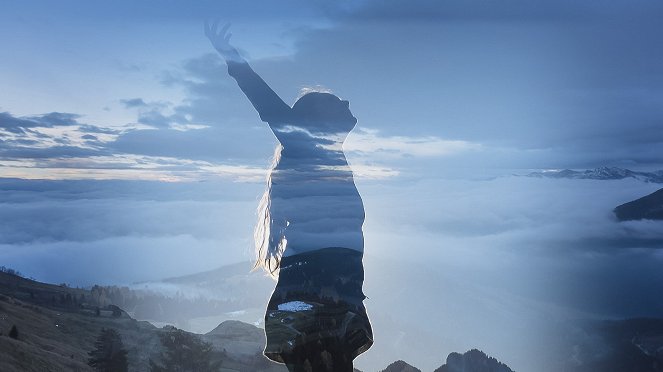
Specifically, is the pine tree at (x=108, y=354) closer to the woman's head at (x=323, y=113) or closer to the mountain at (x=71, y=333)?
the mountain at (x=71, y=333)

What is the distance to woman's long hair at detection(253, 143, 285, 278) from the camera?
3779mm

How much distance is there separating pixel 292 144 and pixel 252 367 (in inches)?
293

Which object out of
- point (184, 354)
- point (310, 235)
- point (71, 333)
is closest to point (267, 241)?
point (310, 235)

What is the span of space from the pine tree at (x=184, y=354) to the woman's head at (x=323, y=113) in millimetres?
6598

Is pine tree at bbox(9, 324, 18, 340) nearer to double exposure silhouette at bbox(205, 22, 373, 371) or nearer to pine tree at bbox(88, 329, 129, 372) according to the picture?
pine tree at bbox(88, 329, 129, 372)

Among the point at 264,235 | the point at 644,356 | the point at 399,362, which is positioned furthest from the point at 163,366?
the point at 644,356

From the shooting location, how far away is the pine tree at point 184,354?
9250mm

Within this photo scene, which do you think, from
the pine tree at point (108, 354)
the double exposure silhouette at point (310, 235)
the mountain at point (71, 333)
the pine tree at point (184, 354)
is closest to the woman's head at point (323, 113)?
the double exposure silhouette at point (310, 235)

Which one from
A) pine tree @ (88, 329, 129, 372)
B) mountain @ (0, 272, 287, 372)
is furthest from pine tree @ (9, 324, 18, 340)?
pine tree @ (88, 329, 129, 372)

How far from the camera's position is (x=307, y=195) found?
149 inches

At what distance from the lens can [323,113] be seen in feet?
13.1

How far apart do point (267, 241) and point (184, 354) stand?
662 cm

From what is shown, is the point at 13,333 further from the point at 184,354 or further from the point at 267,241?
the point at 267,241

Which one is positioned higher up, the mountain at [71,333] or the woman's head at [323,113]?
the woman's head at [323,113]
